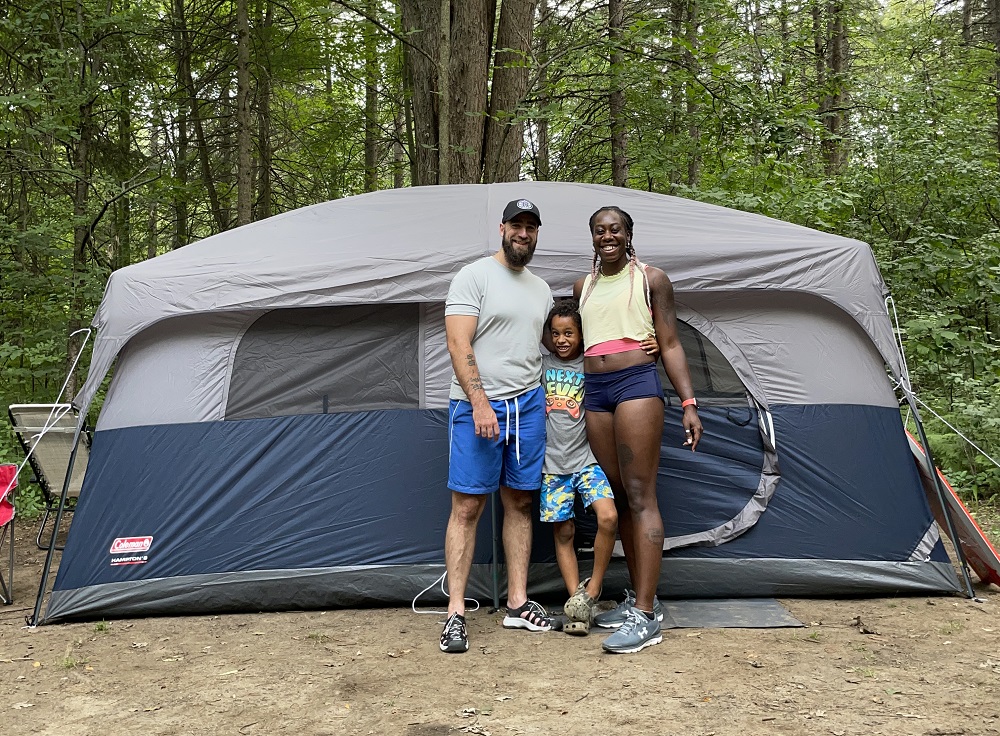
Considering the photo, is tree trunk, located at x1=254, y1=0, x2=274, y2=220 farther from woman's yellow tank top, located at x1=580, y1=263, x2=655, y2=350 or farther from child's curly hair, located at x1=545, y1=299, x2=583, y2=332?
woman's yellow tank top, located at x1=580, y1=263, x2=655, y2=350

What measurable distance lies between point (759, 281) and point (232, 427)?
105 inches

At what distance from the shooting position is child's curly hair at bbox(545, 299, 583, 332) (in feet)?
13.2

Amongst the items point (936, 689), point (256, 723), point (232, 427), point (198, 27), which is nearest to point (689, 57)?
point (198, 27)

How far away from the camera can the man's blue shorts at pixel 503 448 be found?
150 inches

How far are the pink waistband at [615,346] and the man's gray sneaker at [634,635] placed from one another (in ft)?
3.54

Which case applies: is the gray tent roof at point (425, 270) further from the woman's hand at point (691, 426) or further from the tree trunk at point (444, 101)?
the tree trunk at point (444, 101)

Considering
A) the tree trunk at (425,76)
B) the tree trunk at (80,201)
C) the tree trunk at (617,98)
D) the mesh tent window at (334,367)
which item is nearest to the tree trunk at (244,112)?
the tree trunk at (80,201)

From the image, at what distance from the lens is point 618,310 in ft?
12.7

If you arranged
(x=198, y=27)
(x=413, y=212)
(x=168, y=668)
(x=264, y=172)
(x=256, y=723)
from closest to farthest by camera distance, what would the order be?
(x=256, y=723) → (x=168, y=668) → (x=413, y=212) → (x=198, y=27) → (x=264, y=172)

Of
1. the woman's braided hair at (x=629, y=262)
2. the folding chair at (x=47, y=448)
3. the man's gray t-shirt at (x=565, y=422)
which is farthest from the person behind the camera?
the folding chair at (x=47, y=448)

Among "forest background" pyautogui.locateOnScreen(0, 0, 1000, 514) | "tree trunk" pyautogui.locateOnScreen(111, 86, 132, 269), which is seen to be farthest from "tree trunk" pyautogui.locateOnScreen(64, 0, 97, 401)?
"tree trunk" pyautogui.locateOnScreen(111, 86, 132, 269)

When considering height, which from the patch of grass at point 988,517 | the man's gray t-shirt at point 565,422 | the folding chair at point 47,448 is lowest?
the patch of grass at point 988,517

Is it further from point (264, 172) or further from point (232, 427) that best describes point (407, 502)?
point (264, 172)

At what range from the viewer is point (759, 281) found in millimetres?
4375
